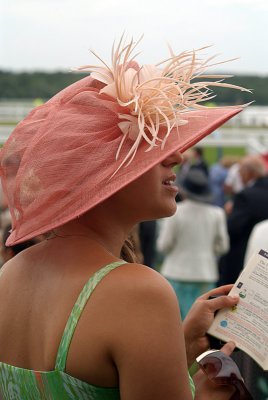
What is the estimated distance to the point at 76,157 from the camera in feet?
5.87

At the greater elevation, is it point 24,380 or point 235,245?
point 24,380

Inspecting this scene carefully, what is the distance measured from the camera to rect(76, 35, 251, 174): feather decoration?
179cm

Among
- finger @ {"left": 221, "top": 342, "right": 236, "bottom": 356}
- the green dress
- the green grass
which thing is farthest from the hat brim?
the green grass

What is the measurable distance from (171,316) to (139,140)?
37 cm

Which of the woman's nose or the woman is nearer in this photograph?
the woman

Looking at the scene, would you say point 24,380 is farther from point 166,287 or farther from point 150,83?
point 150,83

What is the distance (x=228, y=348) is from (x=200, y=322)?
0.13 m

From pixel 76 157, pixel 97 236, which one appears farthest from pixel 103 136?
pixel 97 236

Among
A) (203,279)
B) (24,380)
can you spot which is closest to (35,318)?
(24,380)

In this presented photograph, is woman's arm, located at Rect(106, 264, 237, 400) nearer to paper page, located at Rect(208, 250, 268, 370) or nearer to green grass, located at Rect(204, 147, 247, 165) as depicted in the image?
paper page, located at Rect(208, 250, 268, 370)

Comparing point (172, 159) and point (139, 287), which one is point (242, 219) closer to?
point (172, 159)

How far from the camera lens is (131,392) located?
1621 millimetres

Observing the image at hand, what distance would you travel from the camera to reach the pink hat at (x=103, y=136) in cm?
178

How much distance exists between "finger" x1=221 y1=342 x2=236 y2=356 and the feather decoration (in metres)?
0.49
